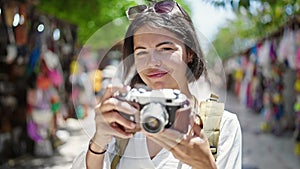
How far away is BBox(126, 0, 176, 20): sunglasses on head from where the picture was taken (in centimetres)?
73

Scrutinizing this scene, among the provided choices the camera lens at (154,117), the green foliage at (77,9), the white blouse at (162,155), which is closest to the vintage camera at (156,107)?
the camera lens at (154,117)

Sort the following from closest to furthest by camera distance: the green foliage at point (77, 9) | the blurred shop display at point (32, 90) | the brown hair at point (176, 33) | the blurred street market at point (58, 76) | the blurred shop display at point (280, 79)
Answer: the brown hair at point (176, 33), the blurred street market at point (58, 76), the blurred shop display at point (32, 90), the blurred shop display at point (280, 79), the green foliage at point (77, 9)

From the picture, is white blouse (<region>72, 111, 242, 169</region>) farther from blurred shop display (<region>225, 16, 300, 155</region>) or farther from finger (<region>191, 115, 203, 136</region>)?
blurred shop display (<region>225, 16, 300, 155</region>)

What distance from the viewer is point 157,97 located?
2.03 feet

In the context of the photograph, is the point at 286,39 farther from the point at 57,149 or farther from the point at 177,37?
the point at 177,37

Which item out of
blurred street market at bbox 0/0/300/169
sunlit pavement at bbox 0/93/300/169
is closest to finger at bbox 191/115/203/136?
blurred street market at bbox 0/0/300/169

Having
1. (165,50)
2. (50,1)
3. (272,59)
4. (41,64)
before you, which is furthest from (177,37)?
(272,59)

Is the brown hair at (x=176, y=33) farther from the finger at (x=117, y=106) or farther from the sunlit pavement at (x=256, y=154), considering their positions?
the sunlit pavement at (x=256, y=154)

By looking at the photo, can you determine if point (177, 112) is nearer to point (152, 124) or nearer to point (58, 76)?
point (152, 124)

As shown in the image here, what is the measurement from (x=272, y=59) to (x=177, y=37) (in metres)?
4.87

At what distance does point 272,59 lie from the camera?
5.38 m

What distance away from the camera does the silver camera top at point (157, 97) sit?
2.03ft

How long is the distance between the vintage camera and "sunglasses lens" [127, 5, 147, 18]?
6.3 inches

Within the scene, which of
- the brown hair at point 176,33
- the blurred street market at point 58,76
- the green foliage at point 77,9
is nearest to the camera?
the brown hair at point 176,33
